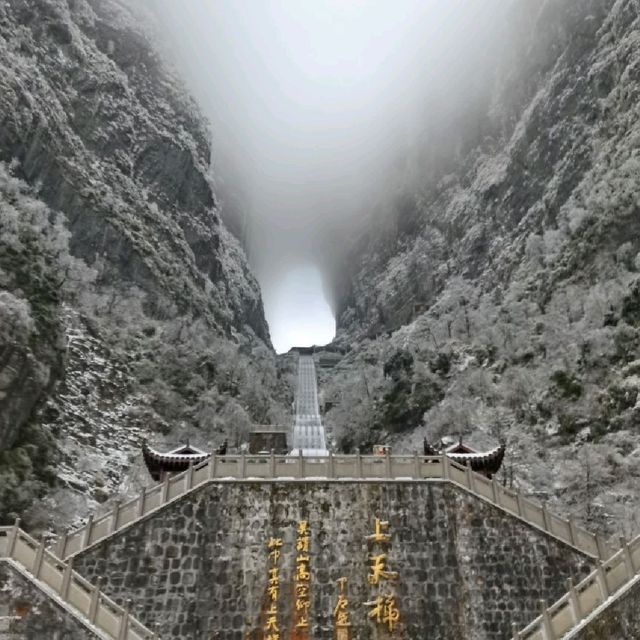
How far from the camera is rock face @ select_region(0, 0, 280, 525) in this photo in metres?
35.2

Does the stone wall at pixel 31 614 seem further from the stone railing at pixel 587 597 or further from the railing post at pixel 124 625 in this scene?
the stone railing at pixel 587 597

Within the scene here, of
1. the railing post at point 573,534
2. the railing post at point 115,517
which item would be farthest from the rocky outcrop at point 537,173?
the railing post at point 115,517

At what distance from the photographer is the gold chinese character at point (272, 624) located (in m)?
18.2

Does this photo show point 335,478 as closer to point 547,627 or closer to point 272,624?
point 272,624

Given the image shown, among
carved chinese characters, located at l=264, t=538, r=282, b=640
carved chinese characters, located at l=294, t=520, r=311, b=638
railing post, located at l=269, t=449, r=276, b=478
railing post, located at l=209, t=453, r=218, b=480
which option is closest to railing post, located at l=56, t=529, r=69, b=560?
railing post, located at l=209, t=453, r=218, b=480

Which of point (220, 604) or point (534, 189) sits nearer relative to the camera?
point (220, 604)

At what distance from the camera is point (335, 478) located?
2059 cm

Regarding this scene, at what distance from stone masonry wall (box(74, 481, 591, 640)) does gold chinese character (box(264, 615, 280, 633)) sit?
129 millimetres

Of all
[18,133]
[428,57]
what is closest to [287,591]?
[18,133]

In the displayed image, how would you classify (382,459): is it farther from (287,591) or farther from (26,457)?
(26,457)

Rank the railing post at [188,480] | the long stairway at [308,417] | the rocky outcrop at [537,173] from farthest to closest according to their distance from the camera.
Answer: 1. the long stairway at [308,417]
2. the rocky outcrop at [537,173]
3. the railing post at [188,480]

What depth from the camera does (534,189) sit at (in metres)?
65.8

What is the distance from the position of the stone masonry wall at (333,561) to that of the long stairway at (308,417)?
970 inches

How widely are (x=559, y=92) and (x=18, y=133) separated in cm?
5085
